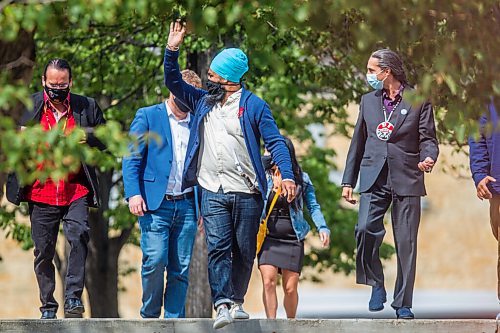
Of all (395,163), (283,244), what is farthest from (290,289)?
(395,163)

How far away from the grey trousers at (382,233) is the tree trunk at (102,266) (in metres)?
13.0

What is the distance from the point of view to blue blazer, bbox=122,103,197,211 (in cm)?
1180

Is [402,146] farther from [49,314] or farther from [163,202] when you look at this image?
[49,314]

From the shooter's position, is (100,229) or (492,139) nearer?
(492,139)

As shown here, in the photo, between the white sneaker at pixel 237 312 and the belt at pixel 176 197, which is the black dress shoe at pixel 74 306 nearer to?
the belt at pixel 176 197

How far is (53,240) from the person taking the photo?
1203 centimetres

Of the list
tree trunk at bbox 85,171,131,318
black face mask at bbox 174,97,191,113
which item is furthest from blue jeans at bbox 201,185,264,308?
tree trunk at bbox 85,171,131,318

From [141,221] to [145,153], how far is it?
1.67 feet

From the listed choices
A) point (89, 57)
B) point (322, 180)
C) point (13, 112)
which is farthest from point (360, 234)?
point (322, 180)

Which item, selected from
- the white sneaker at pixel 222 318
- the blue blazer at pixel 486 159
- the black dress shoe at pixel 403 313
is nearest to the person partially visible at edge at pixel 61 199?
the white sneaker at pixel 222 318

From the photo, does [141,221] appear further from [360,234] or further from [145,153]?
[360,234]

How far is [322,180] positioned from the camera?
83.5ft

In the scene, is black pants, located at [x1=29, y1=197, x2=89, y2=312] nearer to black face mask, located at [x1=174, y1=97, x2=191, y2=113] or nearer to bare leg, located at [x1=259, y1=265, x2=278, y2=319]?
black face mask, located at [x1=174, y1=97, x2=191, y2=113]

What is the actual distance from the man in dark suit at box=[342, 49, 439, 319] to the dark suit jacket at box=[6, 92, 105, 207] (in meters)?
1.96
